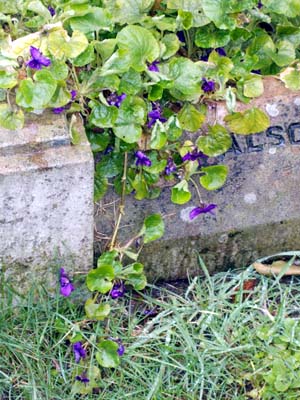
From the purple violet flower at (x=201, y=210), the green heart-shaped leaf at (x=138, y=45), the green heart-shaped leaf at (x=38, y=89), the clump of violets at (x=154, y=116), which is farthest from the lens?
the purple violet flower at (x=201, y=210)

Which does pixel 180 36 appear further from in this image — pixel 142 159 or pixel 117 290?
pixel 117 290

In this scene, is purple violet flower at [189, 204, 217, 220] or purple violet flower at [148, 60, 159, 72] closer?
purple violet flower at [148, 60, 159, 72]

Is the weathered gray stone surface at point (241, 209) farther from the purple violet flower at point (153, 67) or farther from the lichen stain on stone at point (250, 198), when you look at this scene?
the purple violet flower at point (153, 67)

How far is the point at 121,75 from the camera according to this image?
2.42 m

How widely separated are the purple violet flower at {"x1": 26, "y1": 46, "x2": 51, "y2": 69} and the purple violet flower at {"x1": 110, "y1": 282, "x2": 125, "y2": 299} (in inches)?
30.7

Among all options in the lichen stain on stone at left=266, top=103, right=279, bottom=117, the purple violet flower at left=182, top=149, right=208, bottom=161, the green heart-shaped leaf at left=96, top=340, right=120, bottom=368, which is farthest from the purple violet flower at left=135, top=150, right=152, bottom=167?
the green heart-shaped leaf at left=96, top=340, right=120, bottom=368

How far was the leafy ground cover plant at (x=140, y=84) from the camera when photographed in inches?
91.7

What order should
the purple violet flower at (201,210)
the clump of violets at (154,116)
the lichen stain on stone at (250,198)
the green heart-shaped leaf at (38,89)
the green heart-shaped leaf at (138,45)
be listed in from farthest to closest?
the lichen stain on stone at (250,198), the purple violet flower at (201,210), the clump of violets at (154,116), the green heart-shaped leaf at (138,45), the green heart-shaped leaf at (38,89)

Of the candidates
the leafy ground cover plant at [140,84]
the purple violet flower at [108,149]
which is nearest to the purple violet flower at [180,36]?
the leafy ground cover plant at [140,84]

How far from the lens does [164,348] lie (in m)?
2.55

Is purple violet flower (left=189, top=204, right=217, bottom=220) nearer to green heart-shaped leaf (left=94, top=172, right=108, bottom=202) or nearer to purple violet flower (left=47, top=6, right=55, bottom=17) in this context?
green heart-shaped leaf (left=94, top=172, right=108, bottom=202)

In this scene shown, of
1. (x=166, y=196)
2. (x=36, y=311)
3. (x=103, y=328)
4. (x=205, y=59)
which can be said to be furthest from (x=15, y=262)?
(x=205, y=59)

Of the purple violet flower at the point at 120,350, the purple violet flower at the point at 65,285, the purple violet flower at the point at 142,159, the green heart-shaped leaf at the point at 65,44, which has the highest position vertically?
the green heart-shaped leaf at the point at 65,44

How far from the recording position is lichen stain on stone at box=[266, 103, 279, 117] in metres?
2.62
